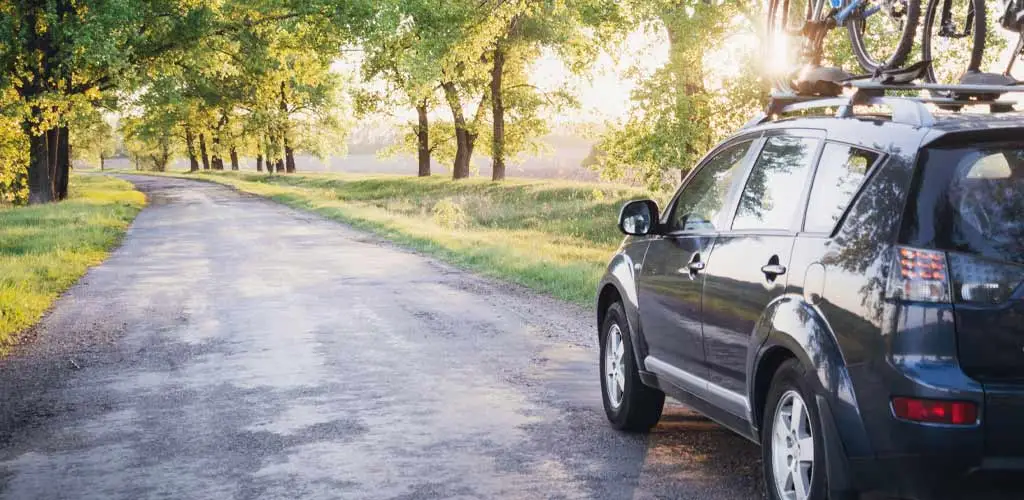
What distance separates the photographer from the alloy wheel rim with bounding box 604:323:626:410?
22.5ft

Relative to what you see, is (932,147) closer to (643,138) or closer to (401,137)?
(643,138)

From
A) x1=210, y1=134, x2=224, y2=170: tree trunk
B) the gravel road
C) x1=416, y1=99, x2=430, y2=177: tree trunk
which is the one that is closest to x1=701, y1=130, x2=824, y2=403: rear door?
the gravel road

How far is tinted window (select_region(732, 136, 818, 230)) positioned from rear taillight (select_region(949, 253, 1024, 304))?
3.58 ft

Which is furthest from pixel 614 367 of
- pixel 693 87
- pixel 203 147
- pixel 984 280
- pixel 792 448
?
pixel 203 147

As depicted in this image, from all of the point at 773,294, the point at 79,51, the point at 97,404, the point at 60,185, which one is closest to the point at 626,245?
the point at 773,294

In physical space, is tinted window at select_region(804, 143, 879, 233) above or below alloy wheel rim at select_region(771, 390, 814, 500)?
above

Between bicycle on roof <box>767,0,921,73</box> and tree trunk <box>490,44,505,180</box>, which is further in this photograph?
tree trunk <box>490,44,505,180</box>

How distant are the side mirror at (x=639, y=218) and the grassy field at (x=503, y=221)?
23.8 feet

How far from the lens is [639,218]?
6.22m

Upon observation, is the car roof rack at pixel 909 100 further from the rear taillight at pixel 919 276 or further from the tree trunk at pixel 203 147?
the tree trunk at pixel 203 147

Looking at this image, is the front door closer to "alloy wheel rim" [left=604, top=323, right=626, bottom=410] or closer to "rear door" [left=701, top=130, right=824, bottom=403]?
"rear door" [left=701, top=130, right=824, bottom=403]

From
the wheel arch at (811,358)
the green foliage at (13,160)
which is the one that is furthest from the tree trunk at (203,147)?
the wheel arch at (811,358)

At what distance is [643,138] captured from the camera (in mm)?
27125

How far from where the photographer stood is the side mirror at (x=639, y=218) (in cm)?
619
